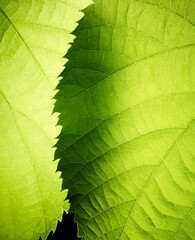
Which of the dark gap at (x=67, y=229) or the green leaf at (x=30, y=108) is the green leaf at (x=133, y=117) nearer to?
the green leaf at (x=30, y=108)

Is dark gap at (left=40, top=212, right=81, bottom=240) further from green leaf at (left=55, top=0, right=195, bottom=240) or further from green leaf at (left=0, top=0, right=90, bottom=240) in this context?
green leaf at (left=55, top=0, right=195, bottom=240)

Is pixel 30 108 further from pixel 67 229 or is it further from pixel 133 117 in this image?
pixel 67 229

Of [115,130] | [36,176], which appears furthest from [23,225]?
[115,130]

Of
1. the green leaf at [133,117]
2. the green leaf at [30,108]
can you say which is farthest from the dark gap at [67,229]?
the green leaf at [133,117]

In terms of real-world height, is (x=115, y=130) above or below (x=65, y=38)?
below

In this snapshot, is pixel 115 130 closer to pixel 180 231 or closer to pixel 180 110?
pixel 180 110

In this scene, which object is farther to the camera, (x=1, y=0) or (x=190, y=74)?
(x=1, y=0)

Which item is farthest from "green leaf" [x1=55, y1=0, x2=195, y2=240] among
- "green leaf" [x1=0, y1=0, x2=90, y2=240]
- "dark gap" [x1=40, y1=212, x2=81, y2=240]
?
"dark gap" [x1=40, y1=212, x2=81, y2=240]
